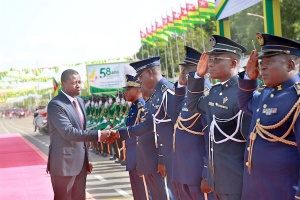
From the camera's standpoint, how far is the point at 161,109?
24.6 feet

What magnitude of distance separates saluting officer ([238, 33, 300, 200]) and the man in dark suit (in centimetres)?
321

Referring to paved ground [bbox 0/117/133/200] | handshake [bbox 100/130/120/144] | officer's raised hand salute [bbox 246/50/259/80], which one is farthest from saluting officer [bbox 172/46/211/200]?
paved ground [bbox 0/117/133/200]

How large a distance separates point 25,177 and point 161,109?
29.0 feet

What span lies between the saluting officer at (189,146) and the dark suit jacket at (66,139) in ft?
4.18

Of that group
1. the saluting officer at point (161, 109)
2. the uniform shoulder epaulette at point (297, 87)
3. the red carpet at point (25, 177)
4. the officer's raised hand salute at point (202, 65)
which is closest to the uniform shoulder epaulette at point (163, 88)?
the saluting officer at point (161, 109)

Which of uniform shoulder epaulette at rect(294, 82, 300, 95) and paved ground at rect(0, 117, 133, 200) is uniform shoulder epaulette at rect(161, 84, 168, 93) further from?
paved ground at rect(0, 117, 133, 200)

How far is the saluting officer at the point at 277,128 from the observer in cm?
436

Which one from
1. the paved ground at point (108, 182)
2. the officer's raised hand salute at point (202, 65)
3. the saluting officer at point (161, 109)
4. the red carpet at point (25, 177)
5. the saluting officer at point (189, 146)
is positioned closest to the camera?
the officer's raised hand salute at point (202, 65)

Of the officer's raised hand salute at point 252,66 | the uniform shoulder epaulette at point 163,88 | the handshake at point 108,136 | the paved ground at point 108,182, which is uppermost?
the officer's raised hand salute at point 252,66

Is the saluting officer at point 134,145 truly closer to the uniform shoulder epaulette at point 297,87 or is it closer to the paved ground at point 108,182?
the paved ground at point 108,182

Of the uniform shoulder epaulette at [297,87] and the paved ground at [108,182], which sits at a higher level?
the uniform shoulder epaulette at [297,87]

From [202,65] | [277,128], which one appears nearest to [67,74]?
[202,65]

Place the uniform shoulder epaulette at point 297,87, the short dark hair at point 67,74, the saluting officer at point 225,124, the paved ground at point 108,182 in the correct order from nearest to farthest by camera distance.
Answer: the uniform shoulder epaulette at point 297,87 → the saluting officer at point 225,124 → the short dark hair at point 67,74 → the paved ground at point 108,182

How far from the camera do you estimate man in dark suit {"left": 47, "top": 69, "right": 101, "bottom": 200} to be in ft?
24.6
